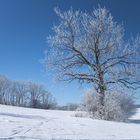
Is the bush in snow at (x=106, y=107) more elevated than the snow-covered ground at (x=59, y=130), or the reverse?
the bush in snow at (x=106, y=107)

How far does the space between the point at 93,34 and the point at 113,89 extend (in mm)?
4836

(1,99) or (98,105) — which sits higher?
(1,99)

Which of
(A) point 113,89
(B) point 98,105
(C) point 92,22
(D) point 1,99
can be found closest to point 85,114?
(B) point 98,105

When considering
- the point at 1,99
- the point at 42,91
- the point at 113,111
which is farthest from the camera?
the point at 42,91

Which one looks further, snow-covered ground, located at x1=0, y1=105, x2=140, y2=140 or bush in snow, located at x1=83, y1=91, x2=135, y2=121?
bush in snow, located at x1=83, y1=91, x2=135, y2=121

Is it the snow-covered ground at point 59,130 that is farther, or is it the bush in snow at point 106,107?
the bush in snow at point 106,107

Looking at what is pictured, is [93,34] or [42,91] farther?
[42,91]

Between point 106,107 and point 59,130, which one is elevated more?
point 106,107

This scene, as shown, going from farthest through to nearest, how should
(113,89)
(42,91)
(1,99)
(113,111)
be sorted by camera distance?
(42,91)
(1,99)
(113,89)
(113,111)

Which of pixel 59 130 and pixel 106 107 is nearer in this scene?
pixel 59 130

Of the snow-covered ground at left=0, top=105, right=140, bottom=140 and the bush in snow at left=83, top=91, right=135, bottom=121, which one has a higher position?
the bush in snow at left=83, top=91, right=135, bottom=121

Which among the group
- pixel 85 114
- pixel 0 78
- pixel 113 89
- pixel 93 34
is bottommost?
pixel 85 114

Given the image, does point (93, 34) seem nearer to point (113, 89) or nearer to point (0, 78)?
point (113, 89)

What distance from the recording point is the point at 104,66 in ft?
71.7
